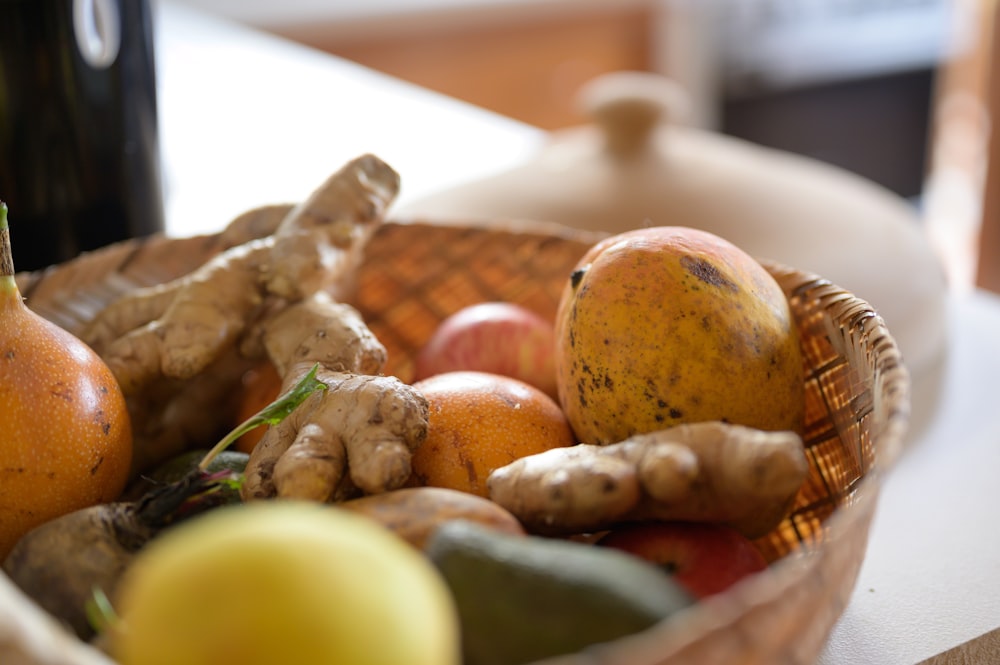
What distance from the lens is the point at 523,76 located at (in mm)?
3043

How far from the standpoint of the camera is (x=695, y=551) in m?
0.44

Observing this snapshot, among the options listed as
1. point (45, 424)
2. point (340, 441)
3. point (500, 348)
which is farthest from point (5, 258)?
point (500, 348)

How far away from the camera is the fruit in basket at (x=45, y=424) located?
1.56 ft

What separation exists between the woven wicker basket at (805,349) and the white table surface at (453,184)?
0.24ft

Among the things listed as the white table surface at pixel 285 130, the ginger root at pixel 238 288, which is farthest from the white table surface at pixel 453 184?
the ginger root at pixel 238 288

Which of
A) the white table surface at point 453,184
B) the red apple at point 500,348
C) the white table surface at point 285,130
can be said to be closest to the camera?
the white table surface at point 453,184

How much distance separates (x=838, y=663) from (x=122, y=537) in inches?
14.0

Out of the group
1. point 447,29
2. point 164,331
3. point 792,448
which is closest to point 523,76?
point 447,29

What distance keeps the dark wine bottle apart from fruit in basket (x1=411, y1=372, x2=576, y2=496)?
1.17ft

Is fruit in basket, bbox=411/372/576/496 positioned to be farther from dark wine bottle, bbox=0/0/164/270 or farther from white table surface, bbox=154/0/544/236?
white table surface, bbox=154/0/544/236

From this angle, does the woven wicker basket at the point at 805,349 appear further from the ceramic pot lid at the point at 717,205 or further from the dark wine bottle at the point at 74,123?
the ceramic pot lid at the point at 717,205

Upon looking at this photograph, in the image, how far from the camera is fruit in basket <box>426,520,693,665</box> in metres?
0.34

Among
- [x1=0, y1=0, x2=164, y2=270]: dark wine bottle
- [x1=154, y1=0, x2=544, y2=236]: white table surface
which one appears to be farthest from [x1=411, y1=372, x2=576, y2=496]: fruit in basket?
[x1=154, y1=0, x2=544, y2=236]: white table surface

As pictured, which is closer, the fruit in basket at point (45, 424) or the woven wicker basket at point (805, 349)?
the woven wicker basket at point (805, 349)
